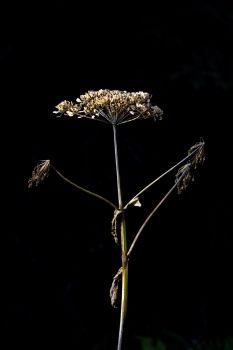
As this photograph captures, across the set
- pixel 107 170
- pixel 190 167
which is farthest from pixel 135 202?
pixel 107 170

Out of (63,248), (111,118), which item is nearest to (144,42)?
(63,248)

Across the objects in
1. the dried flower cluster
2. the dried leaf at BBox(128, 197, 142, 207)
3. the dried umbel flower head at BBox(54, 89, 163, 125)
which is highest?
the dried umbel flower head at BBox(54, 89, 163, 125)

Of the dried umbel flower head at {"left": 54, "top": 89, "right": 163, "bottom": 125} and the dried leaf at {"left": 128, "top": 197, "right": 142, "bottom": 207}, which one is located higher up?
the dried umbel flower head at {"left": 54, "top": 89, "right": 163, "bottom": 125}

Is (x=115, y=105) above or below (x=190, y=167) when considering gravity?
above

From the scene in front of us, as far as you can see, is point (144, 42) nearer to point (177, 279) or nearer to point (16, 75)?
point (16, 75)

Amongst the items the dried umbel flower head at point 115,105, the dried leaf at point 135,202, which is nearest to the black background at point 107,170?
the dried umbel flower head at point 115,105

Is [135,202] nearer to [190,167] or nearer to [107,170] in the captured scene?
[190,167]

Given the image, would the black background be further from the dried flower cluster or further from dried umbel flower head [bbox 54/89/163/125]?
the dried flower cluster

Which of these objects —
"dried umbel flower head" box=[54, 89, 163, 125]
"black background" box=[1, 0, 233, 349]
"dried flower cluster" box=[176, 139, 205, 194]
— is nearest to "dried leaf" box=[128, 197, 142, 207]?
"dried flower cluster" box=[176, 139, 205, 194]
